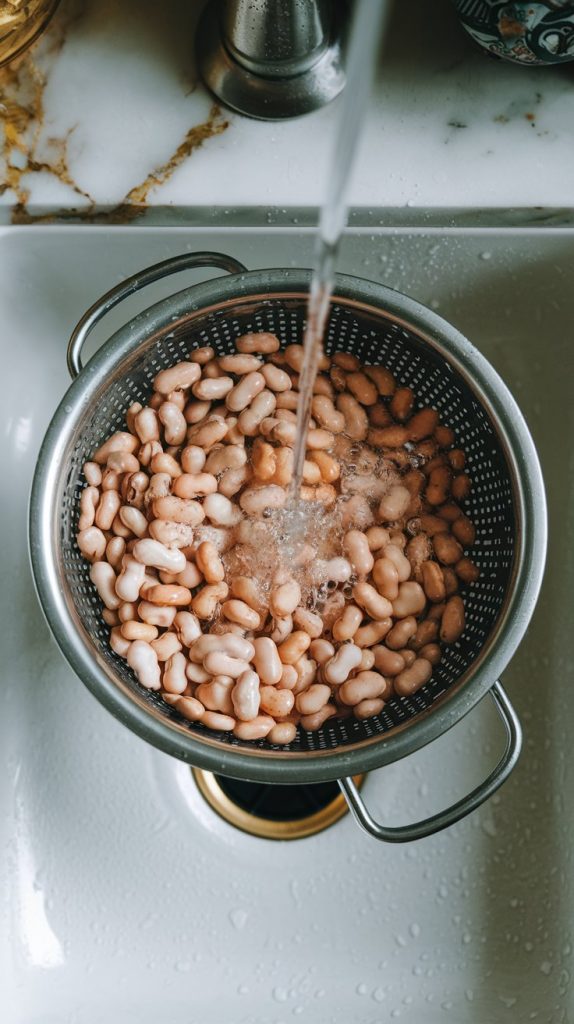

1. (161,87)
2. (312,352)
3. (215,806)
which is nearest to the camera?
(312,352)

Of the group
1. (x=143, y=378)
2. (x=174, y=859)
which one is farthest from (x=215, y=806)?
(x=143, y=378)

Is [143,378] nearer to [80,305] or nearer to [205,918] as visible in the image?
[80,305]

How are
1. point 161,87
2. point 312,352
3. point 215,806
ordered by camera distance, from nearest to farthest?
point 312,352, point 161,87, point 215,806

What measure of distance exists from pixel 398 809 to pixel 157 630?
31 cm

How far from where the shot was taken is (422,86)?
2.31 ft

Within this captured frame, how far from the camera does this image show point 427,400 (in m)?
0.67

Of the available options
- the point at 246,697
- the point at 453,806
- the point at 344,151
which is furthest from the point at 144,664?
the point at 344,151

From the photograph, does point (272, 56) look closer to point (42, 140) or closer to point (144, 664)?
point (42, 140)

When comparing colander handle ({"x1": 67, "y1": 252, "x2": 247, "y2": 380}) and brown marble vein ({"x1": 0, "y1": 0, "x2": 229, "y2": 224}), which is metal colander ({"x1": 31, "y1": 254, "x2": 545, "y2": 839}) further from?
brown marble vein ({"x1": 0, "y1": 0, "x2": 229, "y2": 224})

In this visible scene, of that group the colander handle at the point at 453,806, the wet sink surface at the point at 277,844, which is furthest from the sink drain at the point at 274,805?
the colander handle at the point at 453,806

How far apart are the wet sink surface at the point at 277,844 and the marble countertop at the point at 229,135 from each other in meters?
0.04

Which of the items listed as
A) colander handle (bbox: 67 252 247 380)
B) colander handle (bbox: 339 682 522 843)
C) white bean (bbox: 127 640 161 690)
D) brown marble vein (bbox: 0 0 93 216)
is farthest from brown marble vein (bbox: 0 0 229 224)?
colander handle (bbox: 339 682 522 843)

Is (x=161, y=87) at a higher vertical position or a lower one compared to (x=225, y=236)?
higher

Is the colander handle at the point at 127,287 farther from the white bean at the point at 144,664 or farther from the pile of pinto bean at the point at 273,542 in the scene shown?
the white bean at the point at 144,664
